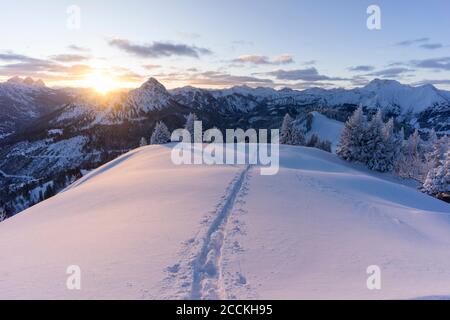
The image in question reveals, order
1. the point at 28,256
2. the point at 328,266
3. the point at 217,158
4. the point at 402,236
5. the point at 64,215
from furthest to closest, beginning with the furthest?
the point at 217,158 < the point at 64,215 < the point at 402,236 < the point at 28,256 < the point at 328,266

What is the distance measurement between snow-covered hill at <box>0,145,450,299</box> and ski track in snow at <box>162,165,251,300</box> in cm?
4

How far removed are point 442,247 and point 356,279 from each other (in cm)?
530

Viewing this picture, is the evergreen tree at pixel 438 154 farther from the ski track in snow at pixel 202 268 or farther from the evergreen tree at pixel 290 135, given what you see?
the ski track in snow at pixel 202 268

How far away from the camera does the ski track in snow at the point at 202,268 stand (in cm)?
859

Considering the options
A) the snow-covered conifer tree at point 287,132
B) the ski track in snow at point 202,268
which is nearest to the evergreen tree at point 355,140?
the snow-covered conifer tree at point 287,132

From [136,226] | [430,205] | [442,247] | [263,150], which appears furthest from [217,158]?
[442,247]

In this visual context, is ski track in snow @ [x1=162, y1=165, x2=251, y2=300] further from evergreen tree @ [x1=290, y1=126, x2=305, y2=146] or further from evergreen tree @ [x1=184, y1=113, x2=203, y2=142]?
evergreen tree @ [x1=184, y1=113, x2=203, y2=142]

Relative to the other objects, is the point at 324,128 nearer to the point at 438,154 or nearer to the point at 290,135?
the point at 290,135

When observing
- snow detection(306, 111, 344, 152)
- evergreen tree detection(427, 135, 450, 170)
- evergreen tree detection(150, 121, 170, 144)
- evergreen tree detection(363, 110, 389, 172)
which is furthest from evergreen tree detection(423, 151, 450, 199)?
snow detection(306, 111, 344, 152)

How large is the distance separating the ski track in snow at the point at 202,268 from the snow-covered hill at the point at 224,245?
4 cm

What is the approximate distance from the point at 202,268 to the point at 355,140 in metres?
46.1

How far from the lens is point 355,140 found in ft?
169
